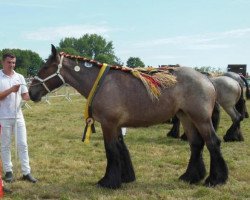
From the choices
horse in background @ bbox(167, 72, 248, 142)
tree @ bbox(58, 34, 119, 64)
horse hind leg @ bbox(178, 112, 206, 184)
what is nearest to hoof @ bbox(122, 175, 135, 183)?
horse hind leg @ bbox(178, 112, 206, 184)

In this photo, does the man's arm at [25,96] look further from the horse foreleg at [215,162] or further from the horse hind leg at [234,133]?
the horse hind leg at [234,133]

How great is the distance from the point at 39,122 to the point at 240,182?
34.6 feet

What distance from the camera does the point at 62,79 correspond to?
6766 millimetres

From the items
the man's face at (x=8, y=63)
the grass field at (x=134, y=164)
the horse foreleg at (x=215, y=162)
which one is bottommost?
the grass field at (x=134, y=164)

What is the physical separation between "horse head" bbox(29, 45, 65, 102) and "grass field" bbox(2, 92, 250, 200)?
160 cm

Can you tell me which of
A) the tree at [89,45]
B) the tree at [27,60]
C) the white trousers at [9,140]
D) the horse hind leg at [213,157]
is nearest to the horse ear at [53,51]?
the white trousers at [9,140]

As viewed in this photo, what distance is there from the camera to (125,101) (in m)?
6.53

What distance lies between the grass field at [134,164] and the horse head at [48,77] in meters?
1.60

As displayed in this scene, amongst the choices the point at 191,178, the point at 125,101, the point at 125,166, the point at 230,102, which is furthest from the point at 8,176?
the point at 230,102

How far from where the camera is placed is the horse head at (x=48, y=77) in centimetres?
672

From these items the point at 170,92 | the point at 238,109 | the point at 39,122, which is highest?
the point at 170,92

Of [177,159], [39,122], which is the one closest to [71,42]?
[39,122]

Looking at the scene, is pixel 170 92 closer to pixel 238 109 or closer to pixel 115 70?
pixel 115 70

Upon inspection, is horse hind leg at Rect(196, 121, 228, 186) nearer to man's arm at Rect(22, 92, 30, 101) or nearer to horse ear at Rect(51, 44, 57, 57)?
horse ear at Rect(51, 44, 57, 57)
